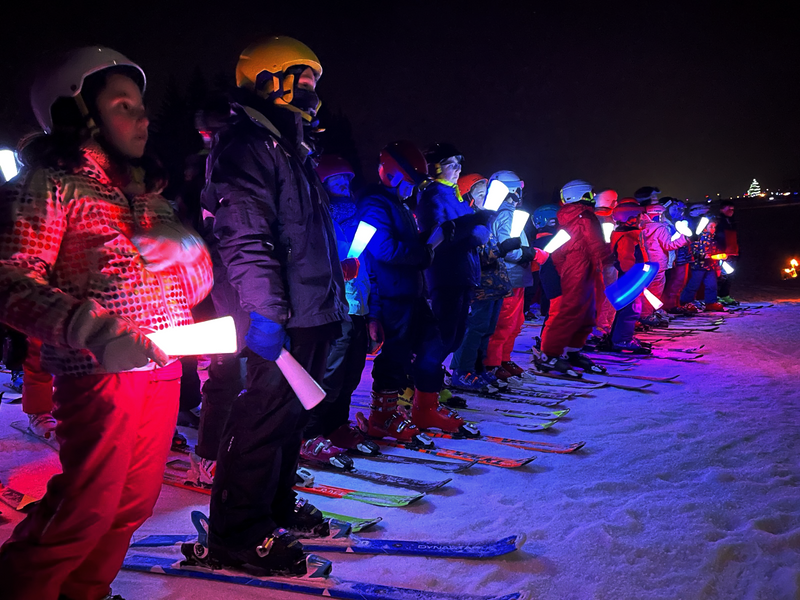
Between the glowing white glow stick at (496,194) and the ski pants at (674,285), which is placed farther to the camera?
the ski pants at (674,285)

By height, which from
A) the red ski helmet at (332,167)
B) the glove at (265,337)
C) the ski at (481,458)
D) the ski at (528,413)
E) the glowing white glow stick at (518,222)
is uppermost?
the red ski helmet at (332,167)

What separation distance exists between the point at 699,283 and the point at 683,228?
7.55 ft

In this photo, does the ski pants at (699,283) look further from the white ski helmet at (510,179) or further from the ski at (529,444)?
the ski at (529,444)

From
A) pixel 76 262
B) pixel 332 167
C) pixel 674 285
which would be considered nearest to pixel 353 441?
pixel 332 167

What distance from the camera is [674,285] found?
13.1 m

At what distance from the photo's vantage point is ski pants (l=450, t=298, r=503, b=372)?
20.2 ft

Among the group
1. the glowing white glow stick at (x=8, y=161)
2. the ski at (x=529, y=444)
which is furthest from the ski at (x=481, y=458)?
the glowing white glow stick at (x=8, y=161)

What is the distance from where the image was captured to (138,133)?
190 cm

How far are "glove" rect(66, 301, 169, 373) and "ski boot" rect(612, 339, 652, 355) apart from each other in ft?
26.9

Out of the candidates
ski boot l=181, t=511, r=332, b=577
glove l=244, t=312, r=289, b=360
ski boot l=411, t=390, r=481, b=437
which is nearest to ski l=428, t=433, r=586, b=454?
ski boot l=411, t=390, r=481, b=437

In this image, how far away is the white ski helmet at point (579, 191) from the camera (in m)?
7.05

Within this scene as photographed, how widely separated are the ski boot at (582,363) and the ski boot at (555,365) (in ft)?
0.45

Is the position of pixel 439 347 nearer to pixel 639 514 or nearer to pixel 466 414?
pixel 466 414

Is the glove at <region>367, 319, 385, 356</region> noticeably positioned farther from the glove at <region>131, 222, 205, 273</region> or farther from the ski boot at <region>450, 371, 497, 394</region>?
the glove at <region>131, 222, 205, 273</region>
